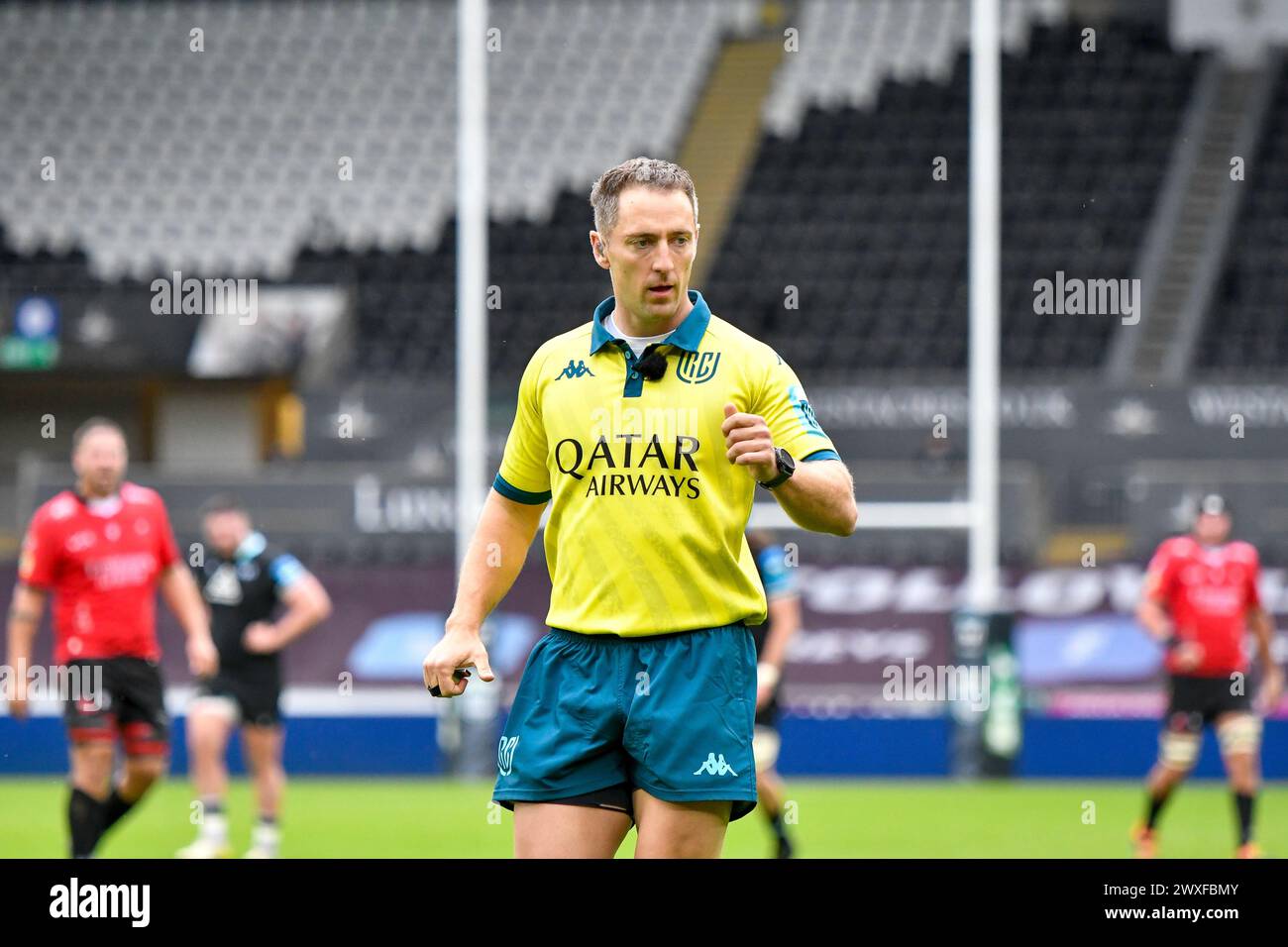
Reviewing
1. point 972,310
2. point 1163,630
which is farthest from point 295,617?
point 972,310

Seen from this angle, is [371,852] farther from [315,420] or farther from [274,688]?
[315,420]

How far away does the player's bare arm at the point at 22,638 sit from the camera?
8641 mm

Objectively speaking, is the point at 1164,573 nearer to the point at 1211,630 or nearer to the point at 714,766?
the point at 1211,630

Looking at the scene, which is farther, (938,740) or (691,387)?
(938,740)

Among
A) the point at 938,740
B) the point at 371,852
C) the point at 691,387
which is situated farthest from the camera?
the point at 938,740

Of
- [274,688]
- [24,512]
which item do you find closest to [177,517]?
[24,512]

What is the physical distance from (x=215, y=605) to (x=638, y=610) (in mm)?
7595

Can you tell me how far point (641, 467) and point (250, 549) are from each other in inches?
293

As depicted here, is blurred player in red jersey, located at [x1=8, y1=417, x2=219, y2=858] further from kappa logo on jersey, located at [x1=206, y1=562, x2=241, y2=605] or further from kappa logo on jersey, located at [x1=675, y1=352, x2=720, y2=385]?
kappa logo on jersey, located at [x1=675, y1=352, x2=720, y2=385]

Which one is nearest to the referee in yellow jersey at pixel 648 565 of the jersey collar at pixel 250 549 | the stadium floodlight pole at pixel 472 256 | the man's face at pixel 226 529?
the man's face at pixel 226 529

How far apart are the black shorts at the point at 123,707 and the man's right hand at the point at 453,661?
4803 millimetres

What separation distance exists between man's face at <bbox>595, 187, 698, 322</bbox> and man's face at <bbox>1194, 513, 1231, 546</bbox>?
713cm

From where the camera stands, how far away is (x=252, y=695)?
37.2ft

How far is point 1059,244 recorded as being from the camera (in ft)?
64.5
